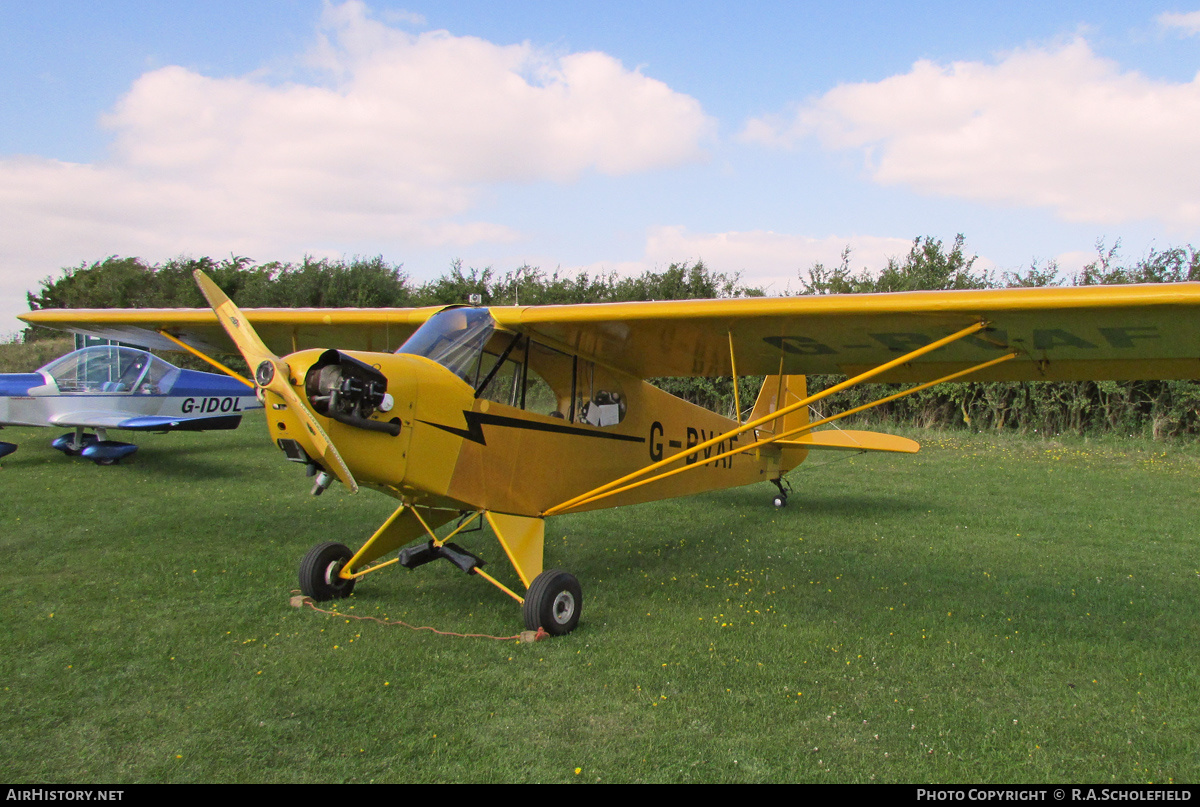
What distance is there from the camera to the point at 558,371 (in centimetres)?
584

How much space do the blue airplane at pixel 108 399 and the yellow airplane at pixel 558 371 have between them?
18.5 ft

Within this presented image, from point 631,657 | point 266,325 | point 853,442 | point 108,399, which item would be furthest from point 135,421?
point 853,442

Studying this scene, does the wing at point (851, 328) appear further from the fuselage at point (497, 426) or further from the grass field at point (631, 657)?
the grass field at point (631, 657)

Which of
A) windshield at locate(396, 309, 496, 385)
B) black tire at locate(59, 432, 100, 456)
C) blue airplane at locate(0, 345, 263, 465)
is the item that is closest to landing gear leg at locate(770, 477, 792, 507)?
windshield at locate(396, 309, 496, 385)

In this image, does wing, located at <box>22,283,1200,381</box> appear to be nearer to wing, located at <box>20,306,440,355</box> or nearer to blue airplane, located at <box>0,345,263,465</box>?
wing, located at <box>20,306,440,355</box>

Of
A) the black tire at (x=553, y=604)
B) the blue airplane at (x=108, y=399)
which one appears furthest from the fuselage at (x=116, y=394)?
the black tire at (x=553, y=604)

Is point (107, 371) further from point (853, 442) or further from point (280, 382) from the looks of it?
point (853, 442)

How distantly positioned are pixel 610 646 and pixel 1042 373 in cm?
389

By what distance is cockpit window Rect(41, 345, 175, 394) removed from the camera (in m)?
12.3

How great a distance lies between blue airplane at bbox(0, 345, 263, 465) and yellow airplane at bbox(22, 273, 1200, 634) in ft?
18.5

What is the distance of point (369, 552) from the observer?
5457 mm

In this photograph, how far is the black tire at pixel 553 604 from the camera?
4578 millimetres
